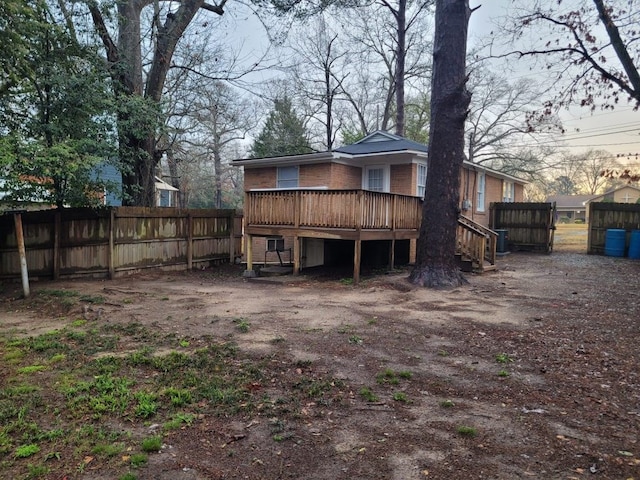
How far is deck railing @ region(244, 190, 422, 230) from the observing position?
1073 cm

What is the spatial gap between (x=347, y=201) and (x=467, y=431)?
7.84 metres

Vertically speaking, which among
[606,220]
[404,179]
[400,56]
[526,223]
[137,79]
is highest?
[400,56]

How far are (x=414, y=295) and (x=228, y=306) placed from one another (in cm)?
386

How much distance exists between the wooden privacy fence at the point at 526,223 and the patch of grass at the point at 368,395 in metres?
16.1

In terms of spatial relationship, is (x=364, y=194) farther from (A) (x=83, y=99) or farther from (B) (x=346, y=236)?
(A) (x=83, y=99)

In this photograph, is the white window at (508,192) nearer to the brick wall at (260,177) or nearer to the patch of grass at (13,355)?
the brick wall at (260,177)

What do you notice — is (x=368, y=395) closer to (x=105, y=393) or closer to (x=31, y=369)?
(x=105, y=393)

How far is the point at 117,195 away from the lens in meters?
11.5

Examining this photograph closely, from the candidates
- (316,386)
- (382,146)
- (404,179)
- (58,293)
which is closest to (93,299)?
(58,293)

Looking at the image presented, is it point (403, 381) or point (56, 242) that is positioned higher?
point (56, 242)

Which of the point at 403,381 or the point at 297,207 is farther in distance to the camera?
the point at 297,207

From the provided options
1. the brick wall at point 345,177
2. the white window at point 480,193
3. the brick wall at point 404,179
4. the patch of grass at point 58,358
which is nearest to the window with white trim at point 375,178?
the brick wall at point 345,177

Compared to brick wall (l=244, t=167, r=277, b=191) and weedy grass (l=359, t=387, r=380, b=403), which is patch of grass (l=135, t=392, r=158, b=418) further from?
brick wall (l=244, t=167, r=277, b=191)

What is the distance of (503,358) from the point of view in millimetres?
5152
